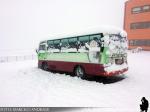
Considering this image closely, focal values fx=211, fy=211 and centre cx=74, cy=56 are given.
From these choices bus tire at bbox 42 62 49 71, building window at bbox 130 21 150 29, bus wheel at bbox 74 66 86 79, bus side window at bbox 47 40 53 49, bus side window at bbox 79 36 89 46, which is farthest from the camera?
building window at bbox 130 21 150 29

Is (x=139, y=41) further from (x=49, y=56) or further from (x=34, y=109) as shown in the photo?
(x=34, y=109)

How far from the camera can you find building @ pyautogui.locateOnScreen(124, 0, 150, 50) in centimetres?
3638

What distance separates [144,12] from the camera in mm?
36750

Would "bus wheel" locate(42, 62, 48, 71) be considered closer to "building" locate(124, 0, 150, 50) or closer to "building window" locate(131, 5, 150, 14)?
"building" locate(124, 0, 150, 50)

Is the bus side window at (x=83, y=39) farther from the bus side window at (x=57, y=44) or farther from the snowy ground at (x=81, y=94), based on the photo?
the bus side window at (x=57, y=44)

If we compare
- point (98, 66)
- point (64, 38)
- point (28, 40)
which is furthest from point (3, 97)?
point (28, 40)

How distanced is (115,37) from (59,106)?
21.7 ft

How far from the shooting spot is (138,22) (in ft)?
125

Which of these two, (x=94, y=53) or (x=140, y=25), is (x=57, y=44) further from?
(x=140, y=25)

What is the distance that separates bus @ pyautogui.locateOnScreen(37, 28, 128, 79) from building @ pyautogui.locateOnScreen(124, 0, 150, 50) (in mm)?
23532

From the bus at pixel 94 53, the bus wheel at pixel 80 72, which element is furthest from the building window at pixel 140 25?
the bus wheel at pixel 80 72

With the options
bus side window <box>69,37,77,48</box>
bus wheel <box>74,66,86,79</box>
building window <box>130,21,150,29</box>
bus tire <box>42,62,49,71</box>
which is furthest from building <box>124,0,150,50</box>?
bus wheel <box>74,66,86,79</box>

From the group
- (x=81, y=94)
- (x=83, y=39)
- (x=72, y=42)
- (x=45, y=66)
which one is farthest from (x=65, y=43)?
(x=81, y=94)

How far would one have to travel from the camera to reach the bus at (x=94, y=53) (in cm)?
1307
